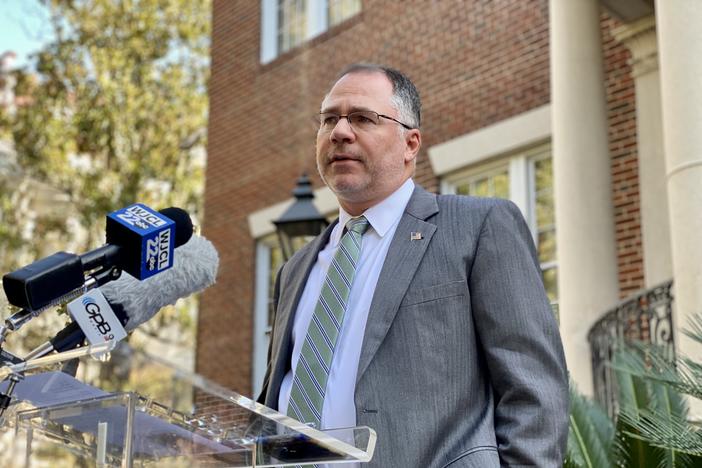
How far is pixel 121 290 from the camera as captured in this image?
2.85 m

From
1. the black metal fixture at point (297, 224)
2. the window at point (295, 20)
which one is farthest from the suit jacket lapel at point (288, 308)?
the window at point (295, 20)

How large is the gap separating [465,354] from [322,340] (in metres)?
0.43

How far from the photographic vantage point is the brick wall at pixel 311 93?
11.1m

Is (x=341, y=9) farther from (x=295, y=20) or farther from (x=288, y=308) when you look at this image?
(x=288, y=308)

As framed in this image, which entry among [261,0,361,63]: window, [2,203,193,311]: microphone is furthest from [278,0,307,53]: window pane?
[2,203,193,311]: microphone

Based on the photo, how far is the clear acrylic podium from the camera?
2211mm

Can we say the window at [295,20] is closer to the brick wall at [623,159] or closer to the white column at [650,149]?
the brick wall at [623,159]

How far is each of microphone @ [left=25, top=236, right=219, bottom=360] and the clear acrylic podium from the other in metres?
0.44

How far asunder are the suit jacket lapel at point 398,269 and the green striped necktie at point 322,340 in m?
0.13

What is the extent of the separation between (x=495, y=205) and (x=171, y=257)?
1.05 meters

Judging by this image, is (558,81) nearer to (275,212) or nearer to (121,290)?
(275,212)

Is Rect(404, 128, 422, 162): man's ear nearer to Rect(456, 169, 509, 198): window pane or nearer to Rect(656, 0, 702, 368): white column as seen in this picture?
Rect(656, 0, 702, 368): white column

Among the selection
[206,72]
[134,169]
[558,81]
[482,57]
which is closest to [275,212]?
[482,57]

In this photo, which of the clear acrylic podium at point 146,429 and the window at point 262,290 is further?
the window at point 262,290
